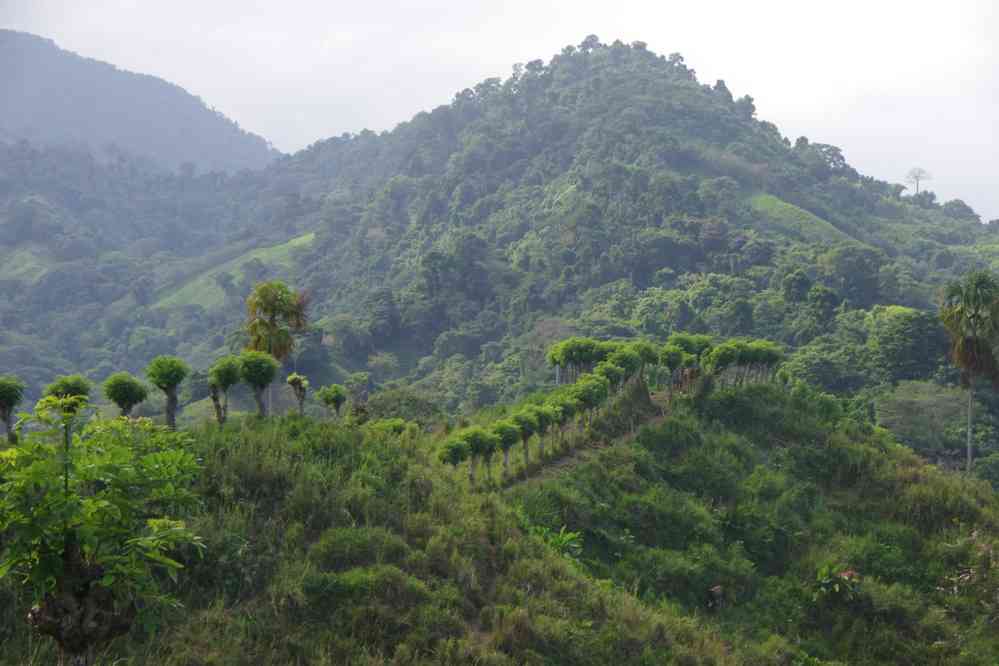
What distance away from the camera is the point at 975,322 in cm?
3856

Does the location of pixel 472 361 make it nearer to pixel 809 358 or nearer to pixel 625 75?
pixel 809 358

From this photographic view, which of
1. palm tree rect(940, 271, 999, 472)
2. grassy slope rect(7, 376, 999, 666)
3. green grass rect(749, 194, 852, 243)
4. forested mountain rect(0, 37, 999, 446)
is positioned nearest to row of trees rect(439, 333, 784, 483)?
grassy slope rect(7, 376, 999, 666)

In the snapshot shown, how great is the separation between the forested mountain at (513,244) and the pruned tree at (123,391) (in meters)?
46.8

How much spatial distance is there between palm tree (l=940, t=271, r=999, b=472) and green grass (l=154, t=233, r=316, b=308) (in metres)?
104

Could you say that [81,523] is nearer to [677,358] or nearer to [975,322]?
[677,358]

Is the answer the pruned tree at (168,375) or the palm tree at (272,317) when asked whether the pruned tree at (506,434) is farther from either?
the pruned tree at (168,375)

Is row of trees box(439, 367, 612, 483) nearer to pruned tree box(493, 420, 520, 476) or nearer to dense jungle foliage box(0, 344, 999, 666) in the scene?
pruned tree box(493, 420, 520, 476)

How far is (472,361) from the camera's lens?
275 ft

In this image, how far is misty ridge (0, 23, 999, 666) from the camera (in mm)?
12711

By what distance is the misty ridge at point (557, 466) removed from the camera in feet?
41.7

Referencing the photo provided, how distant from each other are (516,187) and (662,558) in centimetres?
11519

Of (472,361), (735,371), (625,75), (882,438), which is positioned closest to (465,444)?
(735,371)

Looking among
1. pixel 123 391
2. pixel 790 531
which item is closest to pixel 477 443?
pixel 123 391

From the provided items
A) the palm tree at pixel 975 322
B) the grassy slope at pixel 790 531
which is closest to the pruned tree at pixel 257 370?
the grassy slope at pixel 790 531
